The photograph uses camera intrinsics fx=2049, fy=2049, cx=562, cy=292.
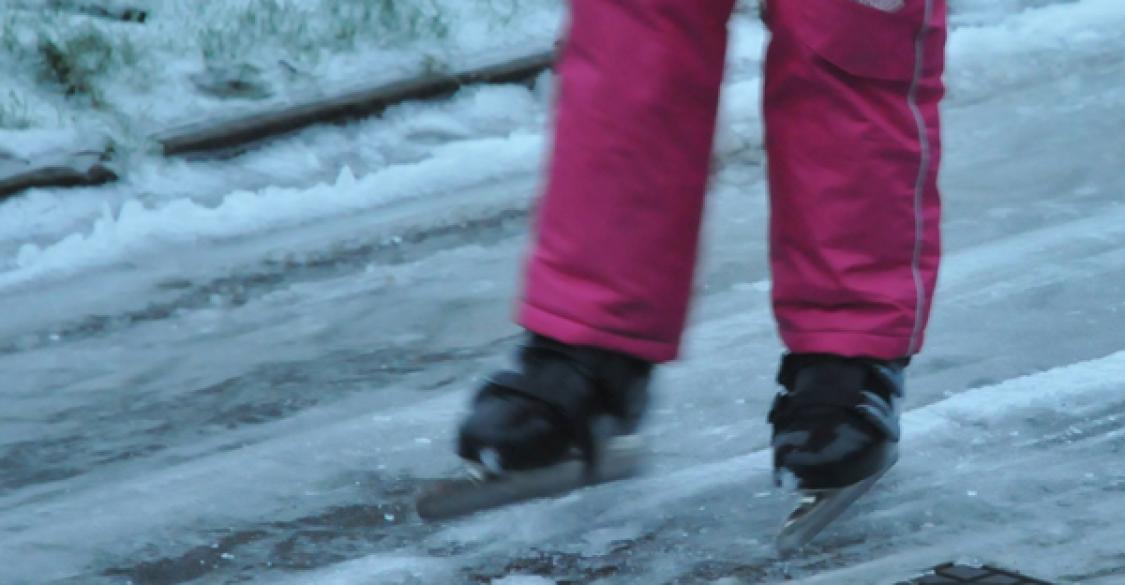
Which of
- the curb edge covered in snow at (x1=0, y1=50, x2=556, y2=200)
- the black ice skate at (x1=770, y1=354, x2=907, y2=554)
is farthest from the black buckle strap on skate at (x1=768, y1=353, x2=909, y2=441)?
the curb edge covered in snow at (x1=0, y1=50, x2=556, y2=200)

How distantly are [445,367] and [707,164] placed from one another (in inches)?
36.5

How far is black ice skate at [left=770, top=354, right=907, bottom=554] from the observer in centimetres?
232

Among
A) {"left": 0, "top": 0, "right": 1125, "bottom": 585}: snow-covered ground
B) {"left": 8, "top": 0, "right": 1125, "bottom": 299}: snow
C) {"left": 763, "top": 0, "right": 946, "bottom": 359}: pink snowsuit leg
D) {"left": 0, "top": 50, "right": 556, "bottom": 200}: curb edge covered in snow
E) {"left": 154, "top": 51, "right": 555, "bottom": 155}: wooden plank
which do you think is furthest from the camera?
{"left": 154, "top": 51, "right": 555, "bottom": 155}: wooden plank

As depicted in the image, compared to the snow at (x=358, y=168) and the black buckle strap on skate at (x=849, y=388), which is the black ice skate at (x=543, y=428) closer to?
the black buckle strap on skate at (x=849, y=388)

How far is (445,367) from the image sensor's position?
3.16 metres

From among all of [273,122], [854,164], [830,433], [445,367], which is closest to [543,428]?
[830,433]

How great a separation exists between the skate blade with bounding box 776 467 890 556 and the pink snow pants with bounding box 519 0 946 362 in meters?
0.17

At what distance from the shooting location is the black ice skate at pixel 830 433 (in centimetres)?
232

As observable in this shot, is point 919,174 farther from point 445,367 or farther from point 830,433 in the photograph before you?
point 445,367

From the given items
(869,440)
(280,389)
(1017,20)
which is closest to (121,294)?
(280,389)

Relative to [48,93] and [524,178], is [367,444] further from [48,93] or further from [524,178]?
[48,93]

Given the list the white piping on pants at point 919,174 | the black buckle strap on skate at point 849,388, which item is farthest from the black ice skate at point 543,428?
the white piping on pants at point 919,174

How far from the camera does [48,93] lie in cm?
470

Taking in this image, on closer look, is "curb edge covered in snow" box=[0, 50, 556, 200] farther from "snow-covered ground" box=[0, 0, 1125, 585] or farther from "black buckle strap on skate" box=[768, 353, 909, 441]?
"black buckle strap on skate" box=[768, 353, 909, 441]
